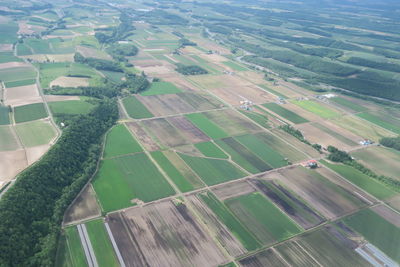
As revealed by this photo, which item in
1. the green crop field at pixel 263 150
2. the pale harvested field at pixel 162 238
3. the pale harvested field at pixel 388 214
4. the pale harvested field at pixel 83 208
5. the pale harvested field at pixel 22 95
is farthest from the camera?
the pale harvested field at pixel 22 95

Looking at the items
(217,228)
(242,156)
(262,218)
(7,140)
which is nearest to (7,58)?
(7,140)

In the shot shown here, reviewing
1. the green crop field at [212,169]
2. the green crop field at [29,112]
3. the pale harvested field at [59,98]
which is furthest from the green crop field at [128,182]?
the pale harvested field at [59,98]

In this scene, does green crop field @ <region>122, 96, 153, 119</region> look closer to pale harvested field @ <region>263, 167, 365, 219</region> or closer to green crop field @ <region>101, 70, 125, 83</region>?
green crop field @ <region>101, 70, 125, 83</region>

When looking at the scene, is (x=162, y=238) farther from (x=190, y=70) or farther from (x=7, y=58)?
(x=7, y=58)

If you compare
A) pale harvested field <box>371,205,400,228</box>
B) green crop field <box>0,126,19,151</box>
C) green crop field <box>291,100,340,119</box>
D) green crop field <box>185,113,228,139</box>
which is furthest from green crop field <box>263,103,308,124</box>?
green crop field <box>0,126,19,151</box>

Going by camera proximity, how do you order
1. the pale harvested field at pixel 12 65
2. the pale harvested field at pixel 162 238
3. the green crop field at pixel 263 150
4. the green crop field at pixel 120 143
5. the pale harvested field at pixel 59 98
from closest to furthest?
the pale harvested field at pixel 162 238 < the green crop field at pixel 120 143 < the green crop field at pixel 263 150 < the pale harvested field at pixel 59 98 < the pale harvested field at pixel 12 65

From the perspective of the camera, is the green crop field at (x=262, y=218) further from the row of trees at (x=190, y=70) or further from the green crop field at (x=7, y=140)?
the row of trees at (x=190, y=70)
